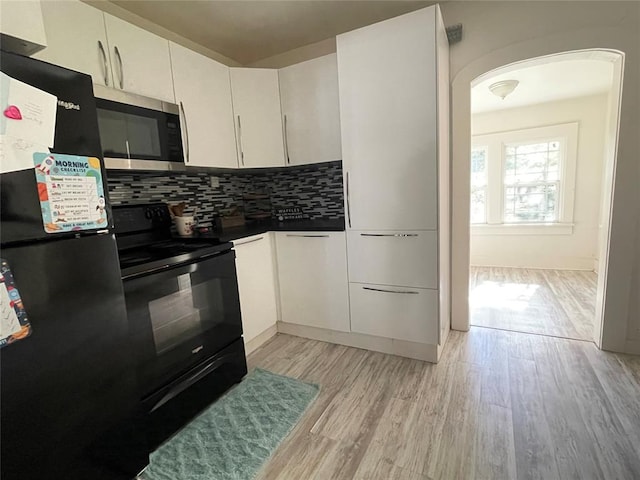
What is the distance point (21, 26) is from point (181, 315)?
127 cm

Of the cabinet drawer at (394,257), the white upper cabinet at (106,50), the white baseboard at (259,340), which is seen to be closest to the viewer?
the white upper cabinet at (106,50)

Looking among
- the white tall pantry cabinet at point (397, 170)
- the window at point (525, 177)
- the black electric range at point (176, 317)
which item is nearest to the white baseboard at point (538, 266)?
the window at point (525, 177)

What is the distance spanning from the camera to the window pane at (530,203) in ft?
14.2

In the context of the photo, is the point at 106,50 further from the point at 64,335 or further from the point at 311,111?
the point at 64,335

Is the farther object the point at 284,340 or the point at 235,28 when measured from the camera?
the point at 284,340

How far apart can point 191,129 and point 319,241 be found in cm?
115

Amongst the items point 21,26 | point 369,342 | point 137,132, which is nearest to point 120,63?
point 137,132

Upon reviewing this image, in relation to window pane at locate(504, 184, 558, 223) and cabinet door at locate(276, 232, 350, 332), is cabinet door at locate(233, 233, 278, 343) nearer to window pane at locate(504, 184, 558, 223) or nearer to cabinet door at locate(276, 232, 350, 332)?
cabinet door at locate(276, 232, 350, 332)

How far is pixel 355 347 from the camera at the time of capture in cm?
229

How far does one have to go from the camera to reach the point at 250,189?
295 centimetres

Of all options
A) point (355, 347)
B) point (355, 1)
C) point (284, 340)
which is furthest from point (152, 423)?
point (355, 1)

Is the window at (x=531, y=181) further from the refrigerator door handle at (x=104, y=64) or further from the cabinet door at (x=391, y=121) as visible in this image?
the refrigerator door handle at (x=104, y=64)

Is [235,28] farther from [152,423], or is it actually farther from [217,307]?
[152,423]

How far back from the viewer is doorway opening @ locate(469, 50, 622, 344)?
3.12 m
